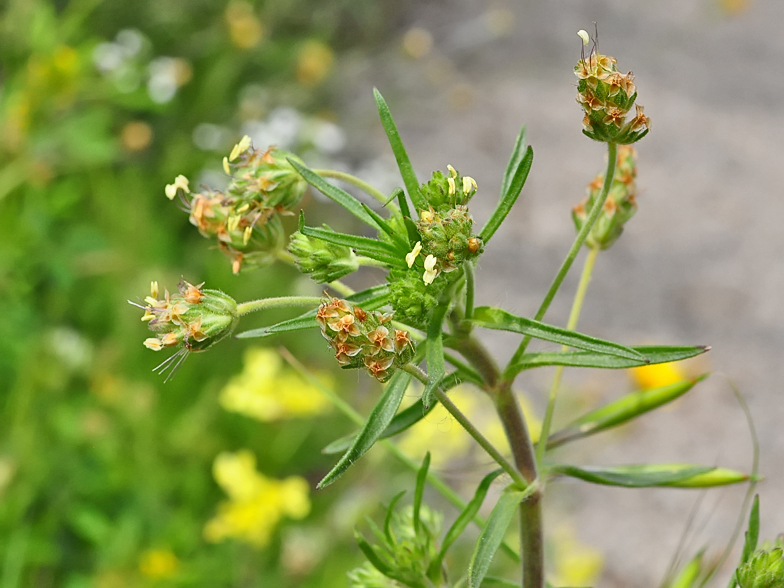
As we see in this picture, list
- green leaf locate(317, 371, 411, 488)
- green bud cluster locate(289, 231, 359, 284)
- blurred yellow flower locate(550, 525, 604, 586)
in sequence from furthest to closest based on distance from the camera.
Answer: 1. blurred yellow flower locate(550, 525, 604, 586)
2. green bud cluster locate(289, 231, 359, 284)
3. green leaf locate(317, 371, 411, 488)

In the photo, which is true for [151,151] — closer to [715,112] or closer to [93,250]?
[93,250]

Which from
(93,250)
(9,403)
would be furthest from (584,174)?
(9,403)

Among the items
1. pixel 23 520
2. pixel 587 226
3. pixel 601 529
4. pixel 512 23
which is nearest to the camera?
pixel 587 226

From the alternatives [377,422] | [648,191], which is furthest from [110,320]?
[648,191]

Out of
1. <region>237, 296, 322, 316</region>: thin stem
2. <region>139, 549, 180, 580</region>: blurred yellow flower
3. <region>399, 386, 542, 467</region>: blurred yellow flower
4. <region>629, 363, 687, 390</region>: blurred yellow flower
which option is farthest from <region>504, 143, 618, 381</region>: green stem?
<region>139, 549, 180, 580</region>: blurred yellow flower

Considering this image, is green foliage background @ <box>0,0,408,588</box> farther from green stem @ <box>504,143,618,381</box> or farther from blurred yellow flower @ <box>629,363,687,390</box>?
green stem @ <box>504,143,618,381</box>

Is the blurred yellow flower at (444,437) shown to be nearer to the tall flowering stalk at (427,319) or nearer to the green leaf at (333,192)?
the tall flowering stalk at (427,319)

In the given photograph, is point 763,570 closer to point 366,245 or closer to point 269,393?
point 366,245
